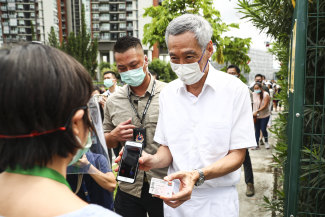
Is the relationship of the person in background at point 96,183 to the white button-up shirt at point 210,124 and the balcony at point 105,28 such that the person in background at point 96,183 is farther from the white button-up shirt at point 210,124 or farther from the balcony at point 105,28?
the balcony at point 105,28

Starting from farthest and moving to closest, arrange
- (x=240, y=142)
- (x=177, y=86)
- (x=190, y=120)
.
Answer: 1. (x=177, y=86)
2. (x=190, y=120)
3. (x=240, y=142)

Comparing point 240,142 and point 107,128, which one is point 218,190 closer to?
point 240,142

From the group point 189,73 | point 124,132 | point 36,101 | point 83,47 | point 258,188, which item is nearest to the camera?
point 36,101

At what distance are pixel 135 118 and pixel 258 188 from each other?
10.6 feet

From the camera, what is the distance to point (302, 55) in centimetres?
193

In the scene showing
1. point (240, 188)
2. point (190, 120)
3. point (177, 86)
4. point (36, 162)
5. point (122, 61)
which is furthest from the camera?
point (240, 188)

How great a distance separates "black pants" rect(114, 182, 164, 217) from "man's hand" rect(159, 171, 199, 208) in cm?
83

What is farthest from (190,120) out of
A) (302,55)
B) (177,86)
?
(302,55)

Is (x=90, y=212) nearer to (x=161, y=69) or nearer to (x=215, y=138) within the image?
(x=215, y=138)

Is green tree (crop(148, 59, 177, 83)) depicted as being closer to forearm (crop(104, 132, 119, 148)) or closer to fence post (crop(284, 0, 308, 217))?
forearm (crop(104, 132, 119, 148))

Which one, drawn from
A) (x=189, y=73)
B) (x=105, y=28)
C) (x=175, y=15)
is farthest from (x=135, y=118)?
(x=105, y=28)

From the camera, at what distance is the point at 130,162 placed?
6.31 ft

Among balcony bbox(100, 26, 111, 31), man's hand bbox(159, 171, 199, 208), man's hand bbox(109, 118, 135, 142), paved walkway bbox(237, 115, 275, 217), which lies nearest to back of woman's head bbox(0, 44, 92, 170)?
man's hand bbox(159, 171, 199, 208)

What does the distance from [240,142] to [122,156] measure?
0.83 metres
